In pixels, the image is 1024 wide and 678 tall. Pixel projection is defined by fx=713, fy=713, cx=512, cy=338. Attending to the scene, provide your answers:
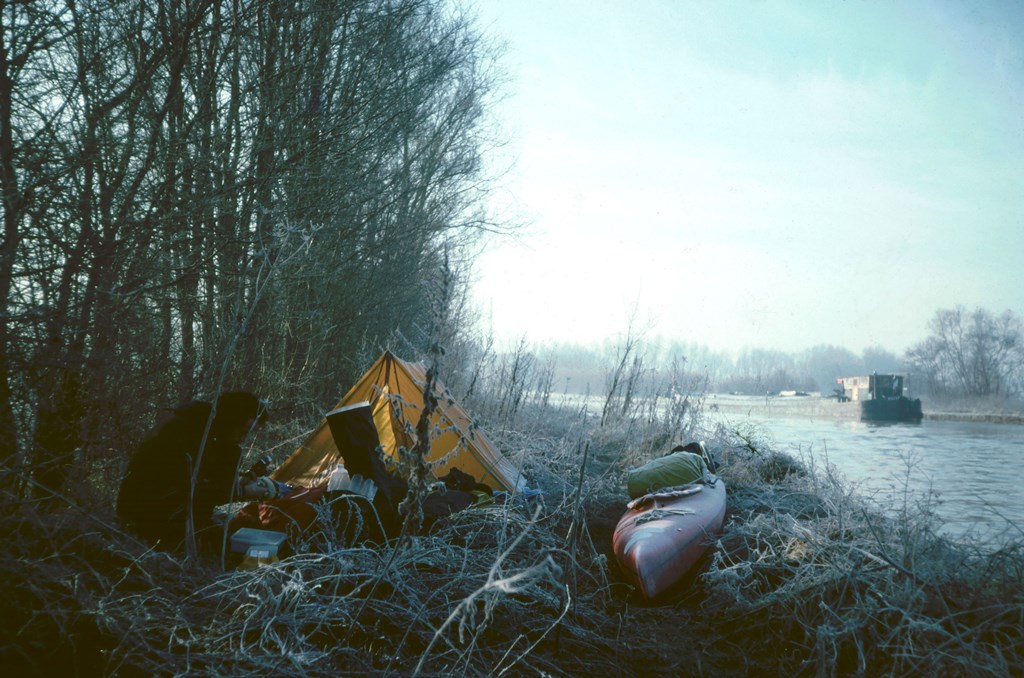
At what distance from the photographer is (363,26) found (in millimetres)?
7820

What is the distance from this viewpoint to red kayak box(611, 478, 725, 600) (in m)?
4.20

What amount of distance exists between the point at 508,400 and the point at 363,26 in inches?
202

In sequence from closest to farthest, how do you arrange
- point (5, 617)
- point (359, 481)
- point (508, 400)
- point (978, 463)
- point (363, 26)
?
point (5, 617) → point (359, 481) → point (363, 26) → point (508, 400) → point (978, 463)

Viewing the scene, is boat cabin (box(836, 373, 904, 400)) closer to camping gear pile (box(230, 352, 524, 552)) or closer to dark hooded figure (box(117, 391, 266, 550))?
camping gear pile (box(230, 352, 524, 552))

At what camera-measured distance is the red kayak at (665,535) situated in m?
4.20

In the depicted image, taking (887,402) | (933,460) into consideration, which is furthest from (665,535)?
(887,402)

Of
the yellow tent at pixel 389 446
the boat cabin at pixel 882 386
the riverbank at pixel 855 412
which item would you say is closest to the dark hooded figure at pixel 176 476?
the yellow tent at pixel 389 446

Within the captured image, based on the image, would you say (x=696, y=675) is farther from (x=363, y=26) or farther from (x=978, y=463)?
(x=978, y=463)

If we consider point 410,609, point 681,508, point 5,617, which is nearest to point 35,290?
point 5,617

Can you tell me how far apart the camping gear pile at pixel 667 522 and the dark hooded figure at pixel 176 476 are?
2332mm

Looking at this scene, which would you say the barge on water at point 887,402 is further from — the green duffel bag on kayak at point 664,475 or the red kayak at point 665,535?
the red kayak at point 665,535

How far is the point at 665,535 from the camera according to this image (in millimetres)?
4418

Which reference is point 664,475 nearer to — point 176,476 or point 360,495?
point 360,495

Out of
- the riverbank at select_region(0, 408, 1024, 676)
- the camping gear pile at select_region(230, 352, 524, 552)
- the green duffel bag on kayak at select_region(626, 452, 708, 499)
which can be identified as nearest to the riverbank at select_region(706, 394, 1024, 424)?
the green duffel bag on kayak at select_region(626, 452, 708, 499)
